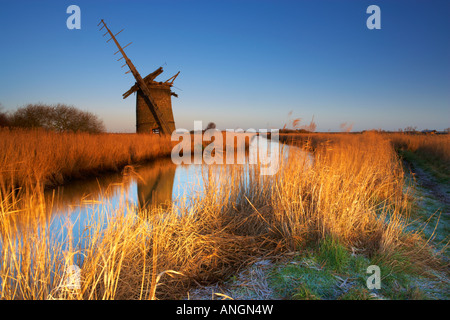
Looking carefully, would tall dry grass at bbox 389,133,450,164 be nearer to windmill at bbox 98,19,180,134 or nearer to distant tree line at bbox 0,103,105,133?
windmill at bbox 98,19,180,134

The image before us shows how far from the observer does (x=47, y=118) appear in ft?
61.0

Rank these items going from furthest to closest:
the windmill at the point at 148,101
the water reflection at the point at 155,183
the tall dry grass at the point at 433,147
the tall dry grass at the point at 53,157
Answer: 1. the windmill at the point at 148,101
2. the tall dry grass at the point at 433,147
3. the water reflection at the point at 155,183
4. the tall dry grass at the point at 53,157

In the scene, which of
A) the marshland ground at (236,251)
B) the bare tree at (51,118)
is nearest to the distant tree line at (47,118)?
the bare tree at (51,118)

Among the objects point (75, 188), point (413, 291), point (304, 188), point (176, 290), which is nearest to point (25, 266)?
point (176, 290)

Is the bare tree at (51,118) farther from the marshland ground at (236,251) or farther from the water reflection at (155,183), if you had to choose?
the marshland ground at (236,251)

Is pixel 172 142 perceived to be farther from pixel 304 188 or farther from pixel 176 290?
pixel 176 290

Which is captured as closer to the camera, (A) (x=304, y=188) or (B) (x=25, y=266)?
(B) (x=25, y=266)

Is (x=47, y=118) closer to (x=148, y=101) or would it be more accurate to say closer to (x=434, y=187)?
(x=148, y=101)

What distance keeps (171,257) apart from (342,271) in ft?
4.99

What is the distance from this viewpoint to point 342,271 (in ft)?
7.47

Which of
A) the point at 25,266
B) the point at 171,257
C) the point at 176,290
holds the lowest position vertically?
the point at 176,290

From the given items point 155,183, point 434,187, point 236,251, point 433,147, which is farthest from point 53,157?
point 433,147

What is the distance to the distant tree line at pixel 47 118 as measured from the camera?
1806cm
